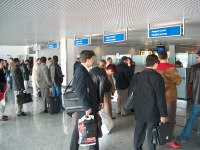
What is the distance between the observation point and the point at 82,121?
9.64ft

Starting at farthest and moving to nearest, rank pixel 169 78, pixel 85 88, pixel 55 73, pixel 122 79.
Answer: pixel 55 73 < pixel 122 79 < pixel 169 78 < pixel 85 88

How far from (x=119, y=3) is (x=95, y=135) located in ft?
9.70

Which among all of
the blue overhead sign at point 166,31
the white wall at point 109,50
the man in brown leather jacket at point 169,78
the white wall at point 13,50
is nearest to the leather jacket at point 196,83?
the man in brown leather jacket at point 169,78

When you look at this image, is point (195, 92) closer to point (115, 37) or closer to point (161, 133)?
point (161, 133)

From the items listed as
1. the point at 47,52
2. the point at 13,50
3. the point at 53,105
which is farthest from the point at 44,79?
the point at 13,50

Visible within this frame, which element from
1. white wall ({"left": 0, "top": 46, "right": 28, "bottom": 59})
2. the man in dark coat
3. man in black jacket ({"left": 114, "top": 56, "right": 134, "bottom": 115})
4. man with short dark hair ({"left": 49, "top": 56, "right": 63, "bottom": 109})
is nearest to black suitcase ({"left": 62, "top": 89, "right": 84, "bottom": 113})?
the man in dark coat

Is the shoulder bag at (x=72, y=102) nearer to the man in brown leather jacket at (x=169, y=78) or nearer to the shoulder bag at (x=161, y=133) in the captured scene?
the shoulder bag at (x=161, y=133)

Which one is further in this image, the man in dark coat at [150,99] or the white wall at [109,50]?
the white wall at [109,50]

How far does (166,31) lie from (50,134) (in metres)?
4.46

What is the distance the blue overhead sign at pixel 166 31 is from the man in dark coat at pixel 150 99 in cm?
374

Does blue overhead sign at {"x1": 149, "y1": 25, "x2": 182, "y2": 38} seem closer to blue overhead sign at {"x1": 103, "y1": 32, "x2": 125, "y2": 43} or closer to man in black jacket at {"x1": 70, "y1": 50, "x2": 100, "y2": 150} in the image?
blue overhead sign at {"x1": 103, "y1": 32, "x2": 125, "y2": 43}

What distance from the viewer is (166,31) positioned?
22.0 feet

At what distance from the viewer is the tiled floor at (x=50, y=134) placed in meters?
3.93

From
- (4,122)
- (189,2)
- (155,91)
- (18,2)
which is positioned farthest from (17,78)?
(189,2)
